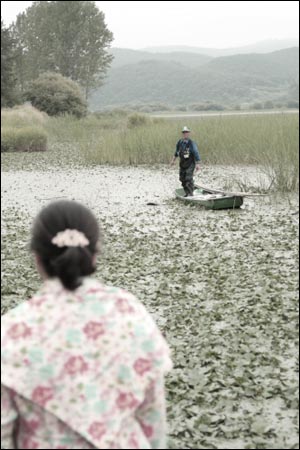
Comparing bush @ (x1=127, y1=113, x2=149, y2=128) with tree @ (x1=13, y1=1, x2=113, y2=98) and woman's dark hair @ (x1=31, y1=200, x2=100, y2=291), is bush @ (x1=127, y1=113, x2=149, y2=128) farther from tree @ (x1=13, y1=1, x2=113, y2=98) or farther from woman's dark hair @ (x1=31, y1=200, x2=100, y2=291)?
woman's dark hair @ (x1=31, y1=200, x2=100, y2=291)

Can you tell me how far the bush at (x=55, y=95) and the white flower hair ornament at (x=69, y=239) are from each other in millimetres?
35359

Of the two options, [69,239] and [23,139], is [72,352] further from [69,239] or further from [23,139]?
[23,139]

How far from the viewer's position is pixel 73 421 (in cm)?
200

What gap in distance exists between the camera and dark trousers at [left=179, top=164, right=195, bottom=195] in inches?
583

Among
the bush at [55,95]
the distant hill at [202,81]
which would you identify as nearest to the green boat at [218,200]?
the bush at [55,95]

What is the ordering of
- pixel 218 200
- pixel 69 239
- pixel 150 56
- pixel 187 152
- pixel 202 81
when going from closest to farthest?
pixel 69 239
pixel 218 200
pixel 187 152
pixel 202 81
pixel 150 56

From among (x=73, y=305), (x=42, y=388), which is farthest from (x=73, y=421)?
(x=73, y=305)

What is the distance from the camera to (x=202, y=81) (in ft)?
282

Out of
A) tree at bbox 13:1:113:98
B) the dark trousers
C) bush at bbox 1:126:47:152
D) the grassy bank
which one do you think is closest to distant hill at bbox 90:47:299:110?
tree at bbox 13:1:113:98

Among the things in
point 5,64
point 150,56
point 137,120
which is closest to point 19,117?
point 137,120

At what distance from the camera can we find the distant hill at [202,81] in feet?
240

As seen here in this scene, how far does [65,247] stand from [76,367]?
33cm

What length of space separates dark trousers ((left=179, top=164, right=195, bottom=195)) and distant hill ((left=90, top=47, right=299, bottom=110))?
51.0 meters

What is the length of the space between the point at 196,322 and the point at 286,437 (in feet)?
7.71
